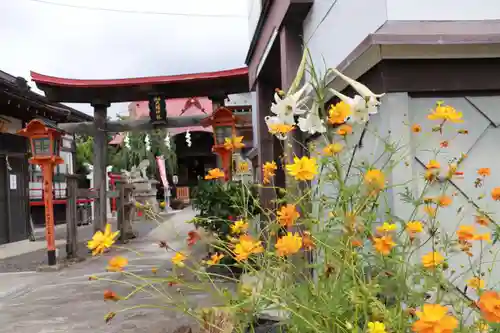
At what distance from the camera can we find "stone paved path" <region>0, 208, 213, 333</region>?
3.95m

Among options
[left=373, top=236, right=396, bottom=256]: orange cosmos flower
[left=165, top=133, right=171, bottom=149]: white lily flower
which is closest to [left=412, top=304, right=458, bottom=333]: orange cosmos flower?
[left=373, top=236, right=396, bottom=256]: orange cosmos flower

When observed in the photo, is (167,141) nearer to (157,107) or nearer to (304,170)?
(157,107)

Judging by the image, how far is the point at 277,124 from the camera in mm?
1517

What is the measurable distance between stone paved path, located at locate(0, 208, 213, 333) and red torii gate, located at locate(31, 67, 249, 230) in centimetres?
329

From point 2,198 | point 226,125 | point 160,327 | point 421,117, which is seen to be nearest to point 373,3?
point 421,117

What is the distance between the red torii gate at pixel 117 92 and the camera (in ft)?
30.6

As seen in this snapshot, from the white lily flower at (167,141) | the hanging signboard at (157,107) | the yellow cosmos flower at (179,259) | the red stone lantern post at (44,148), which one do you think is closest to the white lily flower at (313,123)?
the yellow cosmos flower at (179,259)

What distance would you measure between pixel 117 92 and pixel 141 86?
1.76 feet

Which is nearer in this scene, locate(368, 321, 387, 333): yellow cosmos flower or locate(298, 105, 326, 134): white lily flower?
locate(368, 321, 387, 333): yellow cosmos flower

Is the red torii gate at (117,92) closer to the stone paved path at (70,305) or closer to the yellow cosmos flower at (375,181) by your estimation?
the stone paved path at (70,305)

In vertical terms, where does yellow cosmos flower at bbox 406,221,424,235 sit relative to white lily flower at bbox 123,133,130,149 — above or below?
below

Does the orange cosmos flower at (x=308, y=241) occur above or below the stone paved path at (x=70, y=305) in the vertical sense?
above

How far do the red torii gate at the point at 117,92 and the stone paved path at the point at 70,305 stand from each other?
329 cm

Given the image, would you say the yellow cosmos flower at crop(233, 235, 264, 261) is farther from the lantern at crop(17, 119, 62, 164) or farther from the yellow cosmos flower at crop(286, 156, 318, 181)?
the lantern at crop(17, 119, 62, 164)
